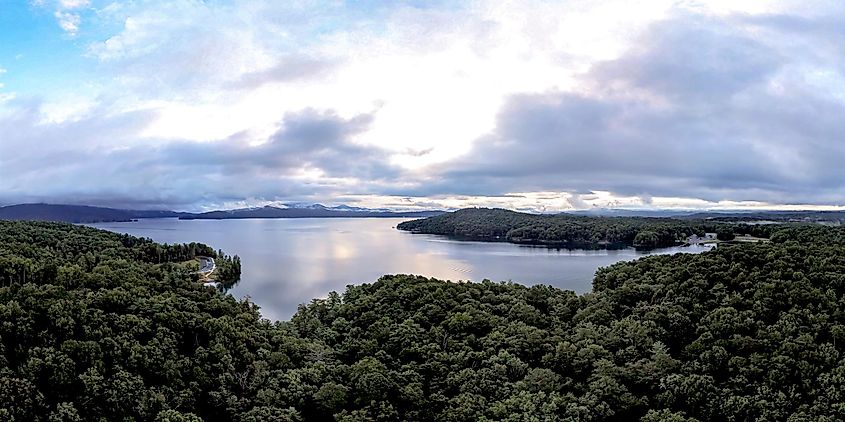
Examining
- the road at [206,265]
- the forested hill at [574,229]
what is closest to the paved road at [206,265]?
the road at [206,265]

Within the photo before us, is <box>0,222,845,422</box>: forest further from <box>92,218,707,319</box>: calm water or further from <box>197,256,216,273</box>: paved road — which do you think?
<box>197,256,216,273</box>: paved road

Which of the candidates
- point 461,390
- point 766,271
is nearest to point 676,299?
point 766,271

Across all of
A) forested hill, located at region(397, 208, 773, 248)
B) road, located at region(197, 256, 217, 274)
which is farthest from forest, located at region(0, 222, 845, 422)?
forested hill, located at region(397, 208, 773, 248)

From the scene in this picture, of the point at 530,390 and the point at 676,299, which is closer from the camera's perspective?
the point at 530,390

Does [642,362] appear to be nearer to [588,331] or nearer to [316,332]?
[588,331]

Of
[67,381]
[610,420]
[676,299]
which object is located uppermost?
[676,299]

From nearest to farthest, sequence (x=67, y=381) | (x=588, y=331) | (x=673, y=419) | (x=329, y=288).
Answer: (x=673, y=419) → (x=67, y=381) → (x=588, y=331) → (x=329, y=288)

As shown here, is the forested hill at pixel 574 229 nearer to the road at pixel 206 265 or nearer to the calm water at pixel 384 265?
the calm water at pixel 384 265
